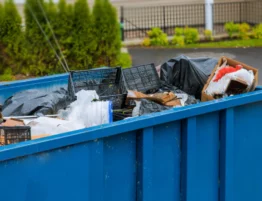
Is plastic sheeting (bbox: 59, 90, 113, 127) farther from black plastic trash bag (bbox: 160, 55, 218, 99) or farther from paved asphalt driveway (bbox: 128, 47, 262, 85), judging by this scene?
paved asphalt driveway (bbox: 128, 47, 262, 85)

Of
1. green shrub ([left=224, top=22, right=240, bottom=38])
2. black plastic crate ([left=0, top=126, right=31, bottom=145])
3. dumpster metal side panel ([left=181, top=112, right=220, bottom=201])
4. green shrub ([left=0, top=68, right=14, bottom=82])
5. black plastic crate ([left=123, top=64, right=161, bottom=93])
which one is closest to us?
black plastic crate ([left=0, top=126, right=31, bottom=145])

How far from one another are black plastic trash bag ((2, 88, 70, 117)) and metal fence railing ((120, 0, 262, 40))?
11.3m

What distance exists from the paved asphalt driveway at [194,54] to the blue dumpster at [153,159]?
853 cm

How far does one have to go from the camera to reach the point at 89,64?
1018 cm

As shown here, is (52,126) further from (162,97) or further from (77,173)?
(162,97)

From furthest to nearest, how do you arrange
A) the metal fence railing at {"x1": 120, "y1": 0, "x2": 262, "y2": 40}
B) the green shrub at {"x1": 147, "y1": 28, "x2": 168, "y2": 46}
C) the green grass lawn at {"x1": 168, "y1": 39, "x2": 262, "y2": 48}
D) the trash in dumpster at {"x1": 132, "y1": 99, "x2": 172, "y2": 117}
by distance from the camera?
the metal fence railing at {"x1": 120, "y1": 0, "x2": 262, "y2": 40} → the green shrub at {"x1": 147, "y1": 28, "x2": 168, "y2": 46} → the green grass lawn at {"x1": 168, "y1": 39, "x2": 262, "y2": 48} → the trash in dumpster at {"x1": 132, "y1": 99, "x2": 172, "y2": 117}

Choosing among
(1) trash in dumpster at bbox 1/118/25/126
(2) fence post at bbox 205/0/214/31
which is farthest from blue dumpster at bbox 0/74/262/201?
(2) fence post at bbox 205/0/214/31

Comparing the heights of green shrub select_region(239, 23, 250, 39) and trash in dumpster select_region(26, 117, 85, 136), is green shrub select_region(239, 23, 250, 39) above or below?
above

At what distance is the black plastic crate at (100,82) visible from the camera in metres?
4.14

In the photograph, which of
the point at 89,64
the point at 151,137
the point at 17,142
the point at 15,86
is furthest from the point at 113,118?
the point at 89,64

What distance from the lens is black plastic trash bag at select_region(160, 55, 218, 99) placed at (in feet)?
14.0

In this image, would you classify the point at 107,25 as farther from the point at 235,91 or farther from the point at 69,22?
the point at 235,91

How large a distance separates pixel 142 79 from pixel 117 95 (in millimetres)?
629

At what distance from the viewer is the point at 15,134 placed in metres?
3.01
